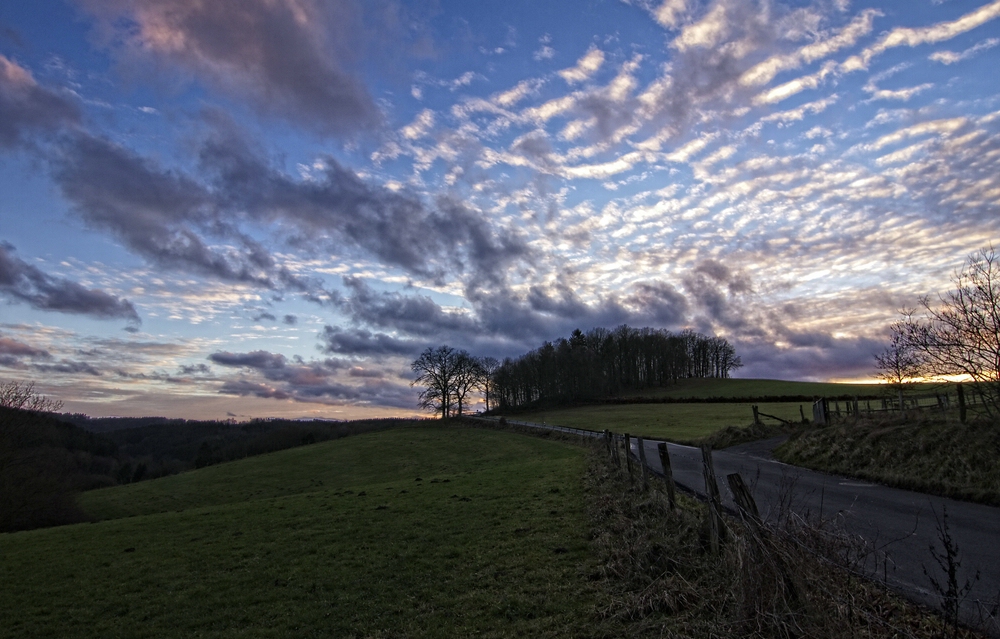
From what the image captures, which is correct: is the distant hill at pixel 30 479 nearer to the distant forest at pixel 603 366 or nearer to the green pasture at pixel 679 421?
the green pasture at pixel 679 421

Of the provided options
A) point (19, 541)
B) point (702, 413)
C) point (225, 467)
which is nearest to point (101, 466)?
point (225, 467)

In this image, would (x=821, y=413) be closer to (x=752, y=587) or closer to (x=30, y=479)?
(x=752, y=587)

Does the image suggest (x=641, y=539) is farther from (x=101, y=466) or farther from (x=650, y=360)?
(x=650, y=360)

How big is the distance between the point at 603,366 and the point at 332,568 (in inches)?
4101

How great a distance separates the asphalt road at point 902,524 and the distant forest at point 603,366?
85131mm

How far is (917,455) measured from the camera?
726 inches

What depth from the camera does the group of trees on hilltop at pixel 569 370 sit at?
318 feet

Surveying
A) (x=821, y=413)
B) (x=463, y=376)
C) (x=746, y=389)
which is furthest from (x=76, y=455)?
(x=746, y=389)

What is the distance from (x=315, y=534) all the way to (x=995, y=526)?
17887 millimetres

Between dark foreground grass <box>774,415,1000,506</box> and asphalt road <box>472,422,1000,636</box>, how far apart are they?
0.62 metres

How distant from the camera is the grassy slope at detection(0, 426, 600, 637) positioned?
30.6 feet

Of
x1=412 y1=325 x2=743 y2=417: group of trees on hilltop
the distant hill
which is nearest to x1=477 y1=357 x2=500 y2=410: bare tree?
x1=412 y1=325 x2=743 y2=417: group of trees on hilltop

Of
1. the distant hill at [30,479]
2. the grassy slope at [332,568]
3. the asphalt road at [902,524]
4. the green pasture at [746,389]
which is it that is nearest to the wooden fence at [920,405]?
the asphalt road at [902,524]

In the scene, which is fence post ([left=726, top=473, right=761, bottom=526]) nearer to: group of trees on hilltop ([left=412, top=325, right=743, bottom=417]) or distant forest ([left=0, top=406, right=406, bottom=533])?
distant forest ([left=0, top=406, right=406, bottom=533])
